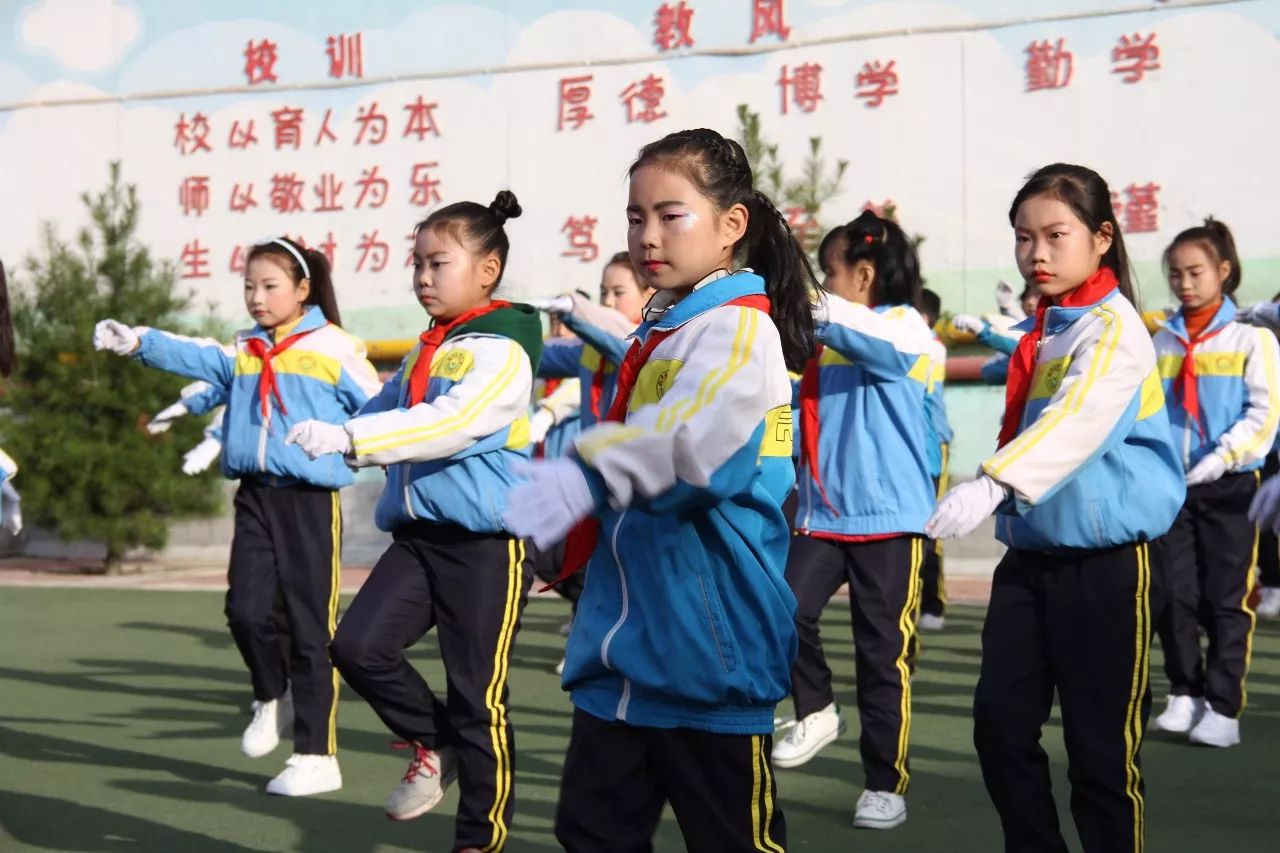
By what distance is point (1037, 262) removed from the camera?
12.8 ft

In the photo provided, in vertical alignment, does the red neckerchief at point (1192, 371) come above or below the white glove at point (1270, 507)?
above

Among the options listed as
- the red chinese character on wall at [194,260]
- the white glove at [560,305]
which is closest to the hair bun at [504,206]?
the white glove at [560,305]

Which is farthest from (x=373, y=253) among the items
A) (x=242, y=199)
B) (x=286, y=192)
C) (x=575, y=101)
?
(x=575, y=101)

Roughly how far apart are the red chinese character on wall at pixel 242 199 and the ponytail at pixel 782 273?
11567mm

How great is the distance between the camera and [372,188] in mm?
13969

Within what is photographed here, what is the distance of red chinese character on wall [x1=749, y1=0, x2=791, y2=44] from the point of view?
12719 mm

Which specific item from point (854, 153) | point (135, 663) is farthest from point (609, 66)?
point (135, 663)

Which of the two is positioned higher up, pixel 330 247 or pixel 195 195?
pixel 195 195

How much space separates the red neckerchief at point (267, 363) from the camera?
5.85 metres

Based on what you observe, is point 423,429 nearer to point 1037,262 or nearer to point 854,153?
point 1037,262

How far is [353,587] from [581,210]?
130 inches

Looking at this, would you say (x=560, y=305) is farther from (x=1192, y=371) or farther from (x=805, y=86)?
(x=805, y=86)

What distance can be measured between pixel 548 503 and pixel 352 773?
3.49 m

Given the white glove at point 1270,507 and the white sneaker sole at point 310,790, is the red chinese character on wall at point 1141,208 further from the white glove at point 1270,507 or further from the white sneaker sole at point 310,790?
the white glove at point 1270,507
